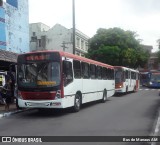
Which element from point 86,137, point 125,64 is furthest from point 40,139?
point 125,64

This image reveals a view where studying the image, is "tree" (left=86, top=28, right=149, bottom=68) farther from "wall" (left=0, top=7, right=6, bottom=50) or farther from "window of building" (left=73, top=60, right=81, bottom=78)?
"window of building" (left=73, top=60, right=81, bottom=78)

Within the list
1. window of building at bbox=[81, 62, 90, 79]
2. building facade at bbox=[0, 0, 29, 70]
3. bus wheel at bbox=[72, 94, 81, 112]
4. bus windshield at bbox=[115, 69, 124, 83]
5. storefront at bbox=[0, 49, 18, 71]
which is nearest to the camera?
bus wheel at bbox=[72, 94, 81, 112]

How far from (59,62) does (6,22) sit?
467 inches

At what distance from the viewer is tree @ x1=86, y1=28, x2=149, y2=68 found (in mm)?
44844

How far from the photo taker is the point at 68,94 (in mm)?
13750

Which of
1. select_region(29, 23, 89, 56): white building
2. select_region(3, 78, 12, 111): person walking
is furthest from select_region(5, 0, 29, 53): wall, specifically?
select_region(29, 23, 89, 56): white building

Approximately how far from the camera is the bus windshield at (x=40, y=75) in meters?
13.2

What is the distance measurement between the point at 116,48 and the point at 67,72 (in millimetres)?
32010

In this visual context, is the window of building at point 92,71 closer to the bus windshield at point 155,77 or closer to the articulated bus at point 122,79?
the articulated bus at point 122,79

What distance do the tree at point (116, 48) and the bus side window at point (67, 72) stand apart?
30.4 metres

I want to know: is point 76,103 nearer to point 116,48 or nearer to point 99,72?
point 99,72

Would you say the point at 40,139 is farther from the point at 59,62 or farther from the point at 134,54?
the point at 134,54

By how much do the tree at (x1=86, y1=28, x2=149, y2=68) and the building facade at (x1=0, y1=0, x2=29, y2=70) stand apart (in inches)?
761

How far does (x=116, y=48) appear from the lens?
1773 inches
